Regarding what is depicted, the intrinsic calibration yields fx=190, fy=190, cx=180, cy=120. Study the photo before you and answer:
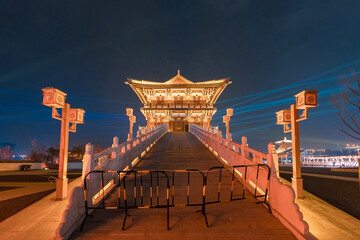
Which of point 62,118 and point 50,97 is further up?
point 50,97

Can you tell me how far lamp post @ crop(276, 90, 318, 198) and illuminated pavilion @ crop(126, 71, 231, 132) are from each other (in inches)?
1031

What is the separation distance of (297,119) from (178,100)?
30415 mm

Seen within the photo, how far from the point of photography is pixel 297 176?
7.21m

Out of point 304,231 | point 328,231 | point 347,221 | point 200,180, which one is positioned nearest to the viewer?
point 304,231

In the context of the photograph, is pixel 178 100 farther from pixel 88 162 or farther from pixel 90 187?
pixel 90 187

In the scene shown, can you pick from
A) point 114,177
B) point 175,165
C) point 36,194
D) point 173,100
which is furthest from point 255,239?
point 173,100

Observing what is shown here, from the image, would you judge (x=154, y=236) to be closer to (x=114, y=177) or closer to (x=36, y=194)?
(x=114, y=177)

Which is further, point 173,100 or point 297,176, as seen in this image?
point 173,100

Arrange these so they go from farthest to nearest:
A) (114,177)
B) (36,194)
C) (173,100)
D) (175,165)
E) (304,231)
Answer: (173,100) < (175,165) < (36,194) < (114,177) < (304,231)

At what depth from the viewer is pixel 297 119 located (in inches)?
303

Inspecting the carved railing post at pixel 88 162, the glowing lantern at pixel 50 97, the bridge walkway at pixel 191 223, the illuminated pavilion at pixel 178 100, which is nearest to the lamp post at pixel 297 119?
the bridge walkway at pixel 191 223

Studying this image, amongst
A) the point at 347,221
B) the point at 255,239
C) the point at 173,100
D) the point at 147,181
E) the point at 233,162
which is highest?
the point at 173,100

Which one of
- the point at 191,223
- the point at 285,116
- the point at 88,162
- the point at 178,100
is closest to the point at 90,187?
the point at 88,162

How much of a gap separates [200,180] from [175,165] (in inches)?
96.7
